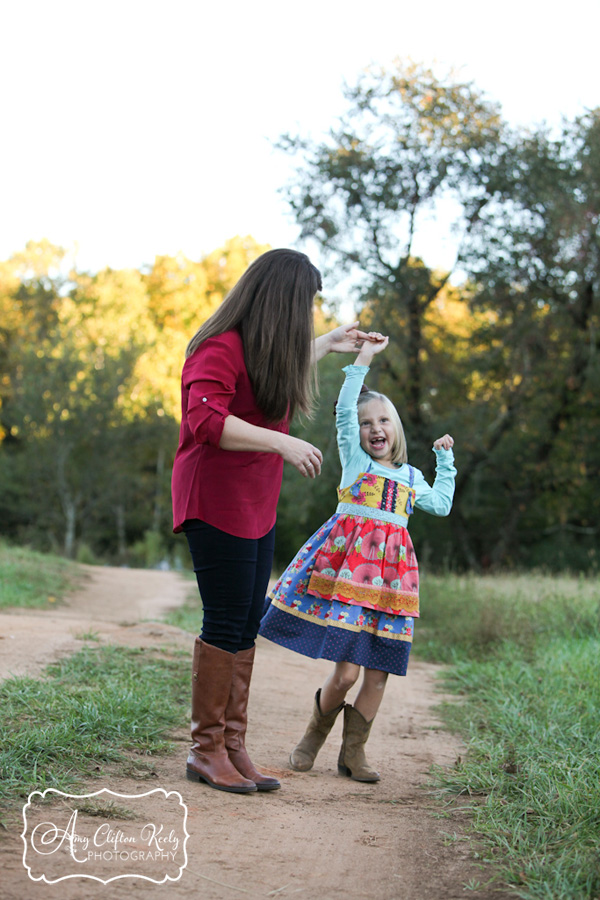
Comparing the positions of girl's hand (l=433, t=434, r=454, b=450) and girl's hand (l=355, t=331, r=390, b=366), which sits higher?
girl's hand (l=355, t=331, r=390, b=366)

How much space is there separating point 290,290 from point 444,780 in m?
1.98

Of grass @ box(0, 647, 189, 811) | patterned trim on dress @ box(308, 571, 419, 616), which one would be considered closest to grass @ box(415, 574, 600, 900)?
patterned trim on dress @ box(308, 571, 419, 616)

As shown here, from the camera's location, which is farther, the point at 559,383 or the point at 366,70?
the point at 559,383

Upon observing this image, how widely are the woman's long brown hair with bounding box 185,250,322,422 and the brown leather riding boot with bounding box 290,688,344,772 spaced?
4.07 ft

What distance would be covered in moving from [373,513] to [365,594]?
339mm

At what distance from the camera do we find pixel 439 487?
361 cm

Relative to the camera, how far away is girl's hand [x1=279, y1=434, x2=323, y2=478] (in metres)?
2.57

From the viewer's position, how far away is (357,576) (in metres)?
3.30

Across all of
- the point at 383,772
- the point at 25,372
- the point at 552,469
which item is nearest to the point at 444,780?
the point at 383,772

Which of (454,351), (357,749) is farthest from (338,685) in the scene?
(454,351)

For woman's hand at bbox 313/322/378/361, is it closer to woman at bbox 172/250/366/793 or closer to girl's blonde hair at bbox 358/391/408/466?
girl's blonde hair at bbox 358/391/408/466

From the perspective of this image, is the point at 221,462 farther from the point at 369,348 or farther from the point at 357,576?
the point at 369,348

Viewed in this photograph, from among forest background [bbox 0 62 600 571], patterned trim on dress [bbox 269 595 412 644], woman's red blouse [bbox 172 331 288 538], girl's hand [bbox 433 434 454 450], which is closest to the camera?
woman's red blouse [bbox 172 331 288 538]

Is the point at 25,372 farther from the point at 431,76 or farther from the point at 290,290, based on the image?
the point at 290,290
